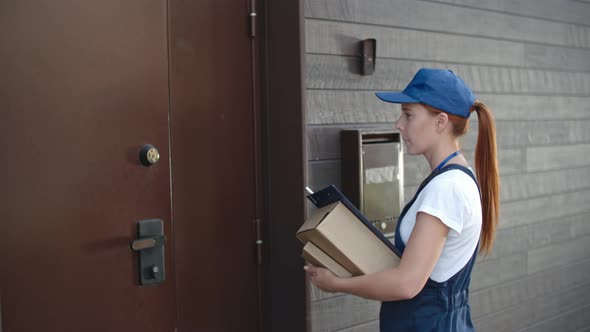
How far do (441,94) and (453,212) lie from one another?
0.37m

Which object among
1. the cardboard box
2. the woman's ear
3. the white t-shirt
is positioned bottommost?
the cardboard box

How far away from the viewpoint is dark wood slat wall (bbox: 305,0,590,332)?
8.66 ft

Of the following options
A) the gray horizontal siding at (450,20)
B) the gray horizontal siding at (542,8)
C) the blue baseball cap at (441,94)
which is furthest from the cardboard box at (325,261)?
the gray horizontal siding at (542,8)

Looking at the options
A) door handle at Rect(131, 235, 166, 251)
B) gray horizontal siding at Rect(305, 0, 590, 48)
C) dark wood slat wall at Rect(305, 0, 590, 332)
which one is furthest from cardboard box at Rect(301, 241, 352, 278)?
gray horizontal siding at Rect(305, 0, 590, 48)

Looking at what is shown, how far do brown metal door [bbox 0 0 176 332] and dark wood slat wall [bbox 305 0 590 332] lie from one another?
698 millimetres

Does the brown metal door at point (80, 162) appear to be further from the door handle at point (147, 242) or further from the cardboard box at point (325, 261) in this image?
the cardboard box at point (325, 261)

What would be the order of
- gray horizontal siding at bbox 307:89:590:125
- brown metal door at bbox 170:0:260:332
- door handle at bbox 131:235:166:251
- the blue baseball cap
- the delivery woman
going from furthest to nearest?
gray horizontal siding at bbox 307:89:590:125 < brown metal door at bbox 170:0:260:332 < door handle at bbox 131:235:166:251 < the blue baseball cap < the delivery woman

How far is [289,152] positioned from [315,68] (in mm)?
391

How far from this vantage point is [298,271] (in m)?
2.46

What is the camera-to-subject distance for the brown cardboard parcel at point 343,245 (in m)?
1.78

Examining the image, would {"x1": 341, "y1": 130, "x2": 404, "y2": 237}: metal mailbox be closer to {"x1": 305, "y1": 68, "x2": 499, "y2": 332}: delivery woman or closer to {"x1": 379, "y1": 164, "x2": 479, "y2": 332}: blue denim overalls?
{"x1": 305, "y1": 68, "x2": 499, "y2": 332}: delivery woman

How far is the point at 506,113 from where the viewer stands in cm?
365

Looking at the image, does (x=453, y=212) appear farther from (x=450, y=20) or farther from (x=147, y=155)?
(x=450, y=20)

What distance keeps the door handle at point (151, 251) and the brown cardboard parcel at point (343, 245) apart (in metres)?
0.62
